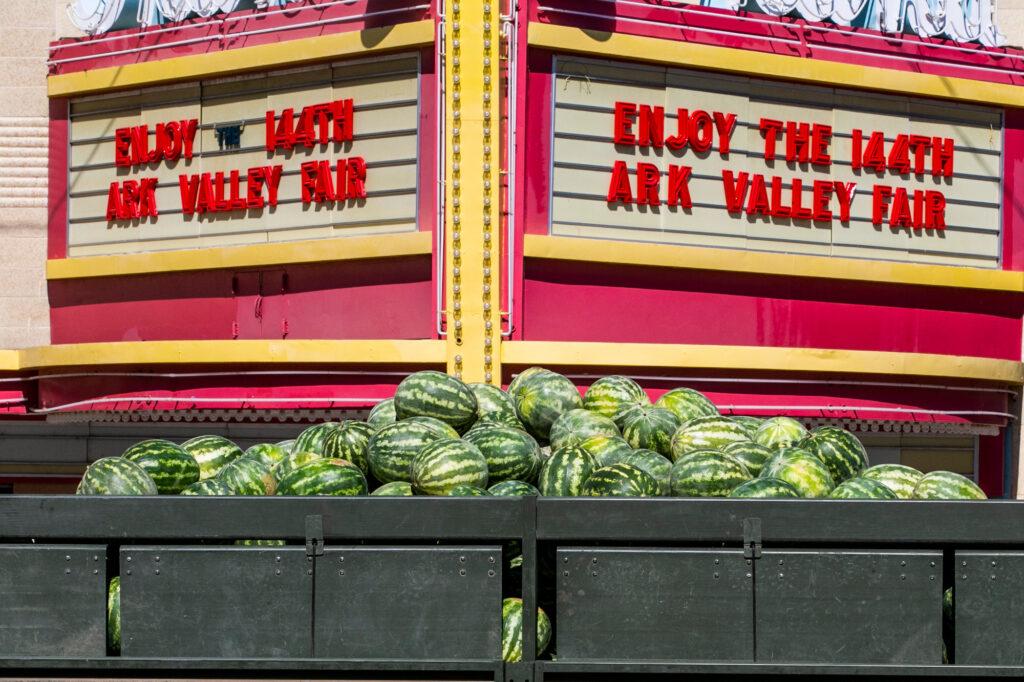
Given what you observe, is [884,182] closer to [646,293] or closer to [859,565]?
[646,293]

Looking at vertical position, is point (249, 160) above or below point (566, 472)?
above

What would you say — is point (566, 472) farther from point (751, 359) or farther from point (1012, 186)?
point (1012, 186)

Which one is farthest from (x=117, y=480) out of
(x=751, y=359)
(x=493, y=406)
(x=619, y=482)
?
(x=751, y=359)

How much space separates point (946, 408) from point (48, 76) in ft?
36.3

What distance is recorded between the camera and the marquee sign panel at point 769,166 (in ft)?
40.1

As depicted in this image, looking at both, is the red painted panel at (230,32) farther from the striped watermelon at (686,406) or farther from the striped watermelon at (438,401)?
the striped watermelon at (438,401)

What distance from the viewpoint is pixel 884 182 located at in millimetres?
13336

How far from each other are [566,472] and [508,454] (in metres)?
0.35

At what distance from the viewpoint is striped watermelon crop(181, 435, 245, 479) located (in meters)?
5.54

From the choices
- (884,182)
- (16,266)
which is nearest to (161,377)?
(16,266)

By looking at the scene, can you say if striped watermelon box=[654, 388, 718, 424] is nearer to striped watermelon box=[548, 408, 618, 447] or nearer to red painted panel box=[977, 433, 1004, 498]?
striped watermelon box=[548, 408, 618, 447]

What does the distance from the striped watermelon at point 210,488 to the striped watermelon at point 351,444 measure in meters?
0.62

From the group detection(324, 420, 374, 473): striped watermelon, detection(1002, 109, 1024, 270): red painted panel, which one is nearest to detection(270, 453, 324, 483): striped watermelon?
detection(324, 420, 374, 473): striped watermelon

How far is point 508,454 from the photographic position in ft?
17.6
